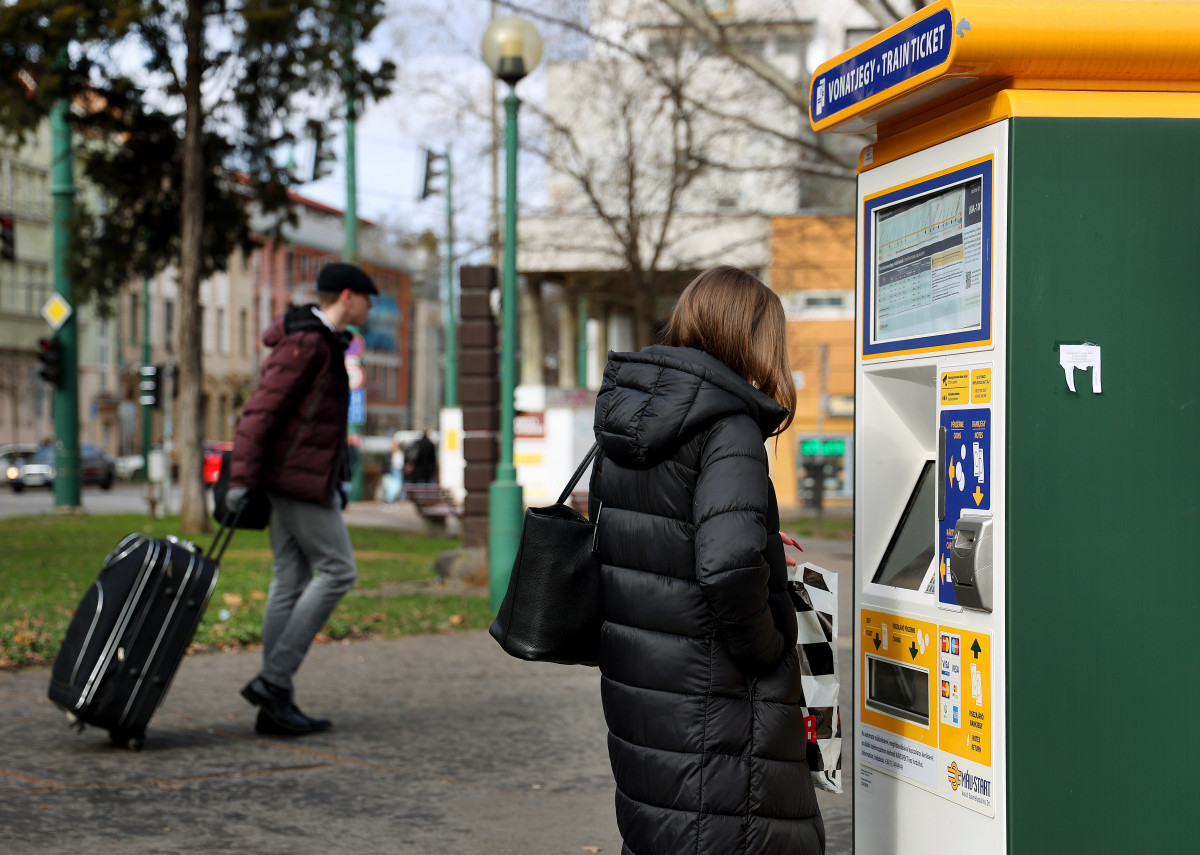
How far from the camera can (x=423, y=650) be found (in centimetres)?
844

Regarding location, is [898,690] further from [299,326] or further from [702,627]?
[299,326]

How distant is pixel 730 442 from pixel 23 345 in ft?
188

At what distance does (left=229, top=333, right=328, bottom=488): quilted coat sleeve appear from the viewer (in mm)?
5602

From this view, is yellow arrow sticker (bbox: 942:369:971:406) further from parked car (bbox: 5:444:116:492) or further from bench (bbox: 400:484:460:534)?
parked car (bbox: 5:444:116:492)

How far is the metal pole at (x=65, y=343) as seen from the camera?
20.7 m

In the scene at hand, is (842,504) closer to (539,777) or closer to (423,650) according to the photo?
(423,650)

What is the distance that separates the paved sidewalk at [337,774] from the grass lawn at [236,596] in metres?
1.13

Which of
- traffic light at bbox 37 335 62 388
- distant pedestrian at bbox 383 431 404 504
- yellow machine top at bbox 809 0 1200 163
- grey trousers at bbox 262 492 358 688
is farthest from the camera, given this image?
distant pedestrian at bbox 383 431 404 504

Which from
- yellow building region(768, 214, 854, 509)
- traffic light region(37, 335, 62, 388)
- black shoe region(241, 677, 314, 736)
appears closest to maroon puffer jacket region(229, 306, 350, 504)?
black shoe region(241, 677, 314, 736)

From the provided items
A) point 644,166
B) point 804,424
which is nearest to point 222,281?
point 804,424

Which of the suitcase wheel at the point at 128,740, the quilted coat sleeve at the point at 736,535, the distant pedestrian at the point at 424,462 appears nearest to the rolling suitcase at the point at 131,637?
the suitcase wheel at the point at 128,740

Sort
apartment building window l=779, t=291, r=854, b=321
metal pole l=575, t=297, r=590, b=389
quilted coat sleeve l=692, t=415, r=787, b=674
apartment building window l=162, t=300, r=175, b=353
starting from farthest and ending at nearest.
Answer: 1. apartment building window l=162, t=300, r=175, b=353
2. metal pole l=575, t=297, r=590, b=389
3. apartment building window l=779, t=291, r=854, b=321
4. quilted coat sleeve l=692, t=415, r=787, b=674

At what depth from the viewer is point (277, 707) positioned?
5828 millimetres

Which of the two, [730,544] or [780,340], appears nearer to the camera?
[730,544]
